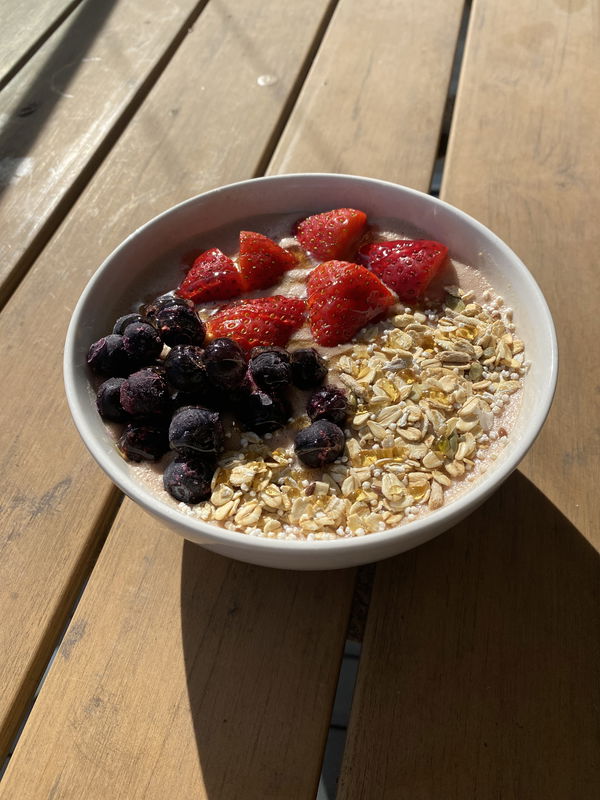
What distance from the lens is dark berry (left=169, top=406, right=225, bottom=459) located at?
2.13ft

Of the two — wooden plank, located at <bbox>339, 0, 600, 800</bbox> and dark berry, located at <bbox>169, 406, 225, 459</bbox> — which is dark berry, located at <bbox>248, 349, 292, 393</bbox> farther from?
wooden plank, located at <bbox>339, 0, 600, 800</bbox>

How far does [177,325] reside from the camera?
0.73m

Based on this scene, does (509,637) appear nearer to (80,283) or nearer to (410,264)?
(410,264)

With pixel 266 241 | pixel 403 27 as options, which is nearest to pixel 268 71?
pixel 403 27

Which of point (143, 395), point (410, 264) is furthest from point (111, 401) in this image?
point (410, 264)

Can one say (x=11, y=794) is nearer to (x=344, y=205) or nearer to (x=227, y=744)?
(x=227, y=744)

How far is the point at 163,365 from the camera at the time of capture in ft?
2.39

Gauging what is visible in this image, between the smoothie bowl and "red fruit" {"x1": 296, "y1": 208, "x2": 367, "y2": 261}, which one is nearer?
the smoothie bowl

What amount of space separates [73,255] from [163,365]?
47 centimetres

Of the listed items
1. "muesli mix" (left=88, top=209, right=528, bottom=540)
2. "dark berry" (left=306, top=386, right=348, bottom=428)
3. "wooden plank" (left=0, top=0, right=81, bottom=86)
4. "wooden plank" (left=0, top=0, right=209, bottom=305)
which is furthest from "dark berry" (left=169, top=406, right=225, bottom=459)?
"wooden plank" (left=0, top=0, right=81, bottom=86)

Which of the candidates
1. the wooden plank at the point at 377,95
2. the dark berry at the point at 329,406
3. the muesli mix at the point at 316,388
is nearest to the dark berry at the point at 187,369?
the muesli mix at the point at 316,388

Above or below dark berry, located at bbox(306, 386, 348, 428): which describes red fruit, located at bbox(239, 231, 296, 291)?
above

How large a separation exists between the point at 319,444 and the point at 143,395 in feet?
0.60

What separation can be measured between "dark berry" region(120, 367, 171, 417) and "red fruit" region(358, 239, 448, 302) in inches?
12.7
